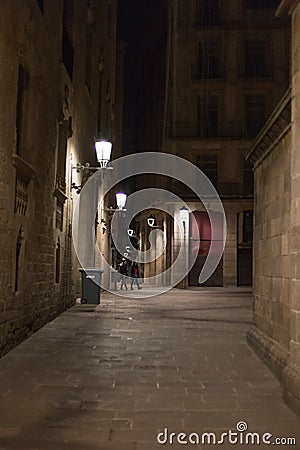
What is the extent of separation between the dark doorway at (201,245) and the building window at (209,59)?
787cm

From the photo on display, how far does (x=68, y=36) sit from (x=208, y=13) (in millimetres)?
17865

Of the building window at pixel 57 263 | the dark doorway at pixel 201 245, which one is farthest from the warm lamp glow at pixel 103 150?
the dark doorway at pixel 201 245

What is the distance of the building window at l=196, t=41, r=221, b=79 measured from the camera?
29.6 metres

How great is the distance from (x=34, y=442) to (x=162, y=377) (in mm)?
2586

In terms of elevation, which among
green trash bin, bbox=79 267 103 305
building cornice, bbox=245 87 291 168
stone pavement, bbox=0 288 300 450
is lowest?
stone pavement, bbox=0 288 300 450

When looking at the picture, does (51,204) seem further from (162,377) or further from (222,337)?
(162,377)

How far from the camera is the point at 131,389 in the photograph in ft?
19.0

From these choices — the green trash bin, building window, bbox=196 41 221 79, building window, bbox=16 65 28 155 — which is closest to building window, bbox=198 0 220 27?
building window, bbox=196 41 221 79

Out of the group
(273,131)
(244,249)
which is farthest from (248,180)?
(273,131)

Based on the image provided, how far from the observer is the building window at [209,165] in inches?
1126

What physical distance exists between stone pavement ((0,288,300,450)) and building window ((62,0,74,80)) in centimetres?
697

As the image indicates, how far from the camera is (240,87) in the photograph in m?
29.4

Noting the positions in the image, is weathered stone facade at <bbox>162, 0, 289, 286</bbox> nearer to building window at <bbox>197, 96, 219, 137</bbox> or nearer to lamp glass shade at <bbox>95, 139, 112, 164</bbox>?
building window at <bbox>197, 96, 219, 137</bbox>

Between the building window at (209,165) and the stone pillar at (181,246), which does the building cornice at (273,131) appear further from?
the building window at (209,165)
